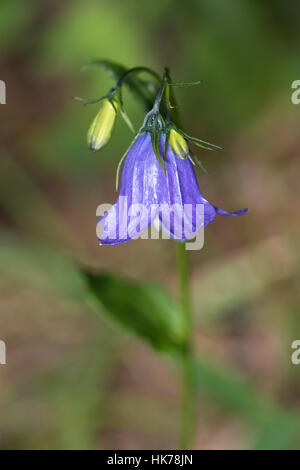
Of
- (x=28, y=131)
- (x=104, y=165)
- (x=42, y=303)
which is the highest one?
(x=28, y=131)

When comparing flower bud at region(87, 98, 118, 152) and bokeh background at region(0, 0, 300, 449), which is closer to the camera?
flower bud at region(87, 98, 118, 152)

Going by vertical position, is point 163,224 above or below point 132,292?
above

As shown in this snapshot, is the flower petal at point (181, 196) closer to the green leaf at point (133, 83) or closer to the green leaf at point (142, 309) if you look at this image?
the green leaf at point (133, 83)

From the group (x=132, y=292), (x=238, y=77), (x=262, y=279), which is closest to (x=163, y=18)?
(x=238, y=77)

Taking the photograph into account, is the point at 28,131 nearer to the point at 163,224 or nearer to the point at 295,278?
the point at 295,278

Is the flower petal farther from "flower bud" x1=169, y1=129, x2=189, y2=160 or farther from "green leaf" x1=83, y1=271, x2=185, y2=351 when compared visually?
"green leaf" x1=83, y1=271, x2=185, y2=351

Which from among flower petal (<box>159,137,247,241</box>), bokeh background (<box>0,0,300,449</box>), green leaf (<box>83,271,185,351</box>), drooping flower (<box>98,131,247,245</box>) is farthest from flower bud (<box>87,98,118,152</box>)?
bokeh background (<box>0,0,300,449</box>)
